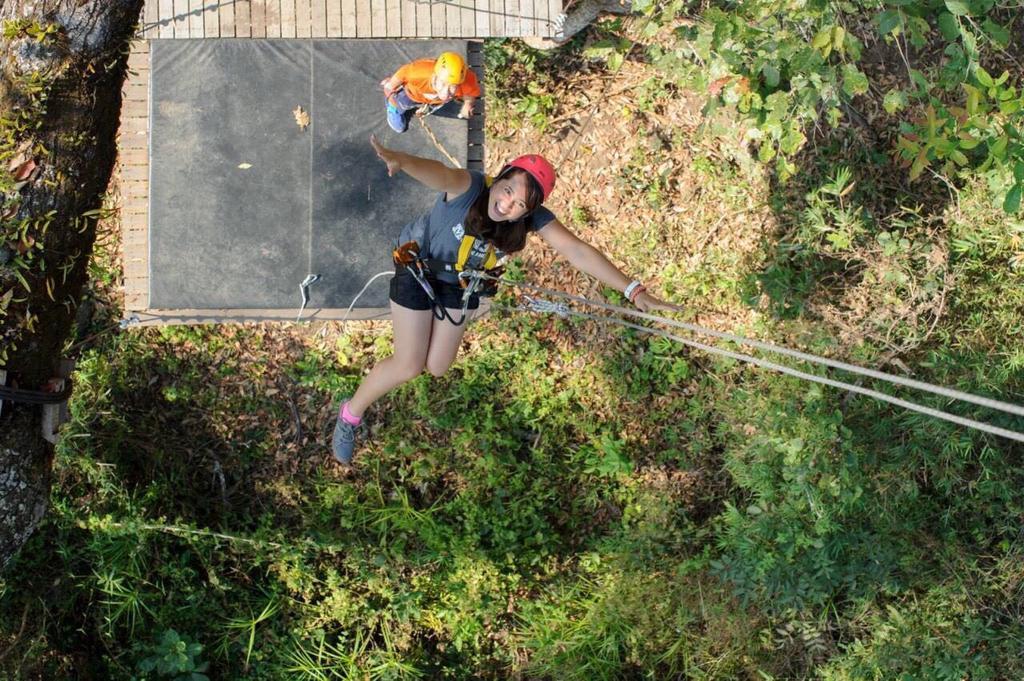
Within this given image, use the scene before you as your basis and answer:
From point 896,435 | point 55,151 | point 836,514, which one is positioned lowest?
point 836,514

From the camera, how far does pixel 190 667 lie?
5430mm

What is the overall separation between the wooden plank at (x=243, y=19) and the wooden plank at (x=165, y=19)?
14.1 inches

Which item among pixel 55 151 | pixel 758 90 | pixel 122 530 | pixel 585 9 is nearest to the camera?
pixel 55 151

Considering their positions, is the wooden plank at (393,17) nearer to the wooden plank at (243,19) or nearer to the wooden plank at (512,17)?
the wooden plank at (512,17)

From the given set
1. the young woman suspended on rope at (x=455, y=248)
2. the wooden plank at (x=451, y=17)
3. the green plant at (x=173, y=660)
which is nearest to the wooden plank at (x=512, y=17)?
the wooden plank at (x=451, y=17)

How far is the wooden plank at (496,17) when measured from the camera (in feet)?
16.4

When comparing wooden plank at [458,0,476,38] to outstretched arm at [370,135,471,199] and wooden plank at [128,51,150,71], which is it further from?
wooden plank at [128,51,150,71]

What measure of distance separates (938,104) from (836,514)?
7.48 ft

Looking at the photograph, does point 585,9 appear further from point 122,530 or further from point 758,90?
point 122,530

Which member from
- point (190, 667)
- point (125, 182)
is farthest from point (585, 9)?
point (190, 667)

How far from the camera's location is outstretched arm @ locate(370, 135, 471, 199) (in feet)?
11.2

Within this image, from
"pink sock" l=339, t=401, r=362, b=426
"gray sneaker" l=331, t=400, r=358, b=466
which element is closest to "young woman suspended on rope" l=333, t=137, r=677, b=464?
"pink sock" l=339, t=401, r=362, b=426

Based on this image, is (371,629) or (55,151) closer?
(55,151)

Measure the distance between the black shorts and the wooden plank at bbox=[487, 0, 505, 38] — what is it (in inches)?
66.4
